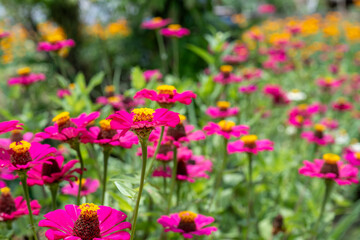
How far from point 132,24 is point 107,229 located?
2393 millimetres

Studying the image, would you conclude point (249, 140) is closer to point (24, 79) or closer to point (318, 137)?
point (318, 137)

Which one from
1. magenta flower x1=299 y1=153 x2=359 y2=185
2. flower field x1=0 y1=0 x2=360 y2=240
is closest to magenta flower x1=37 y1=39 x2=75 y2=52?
flower field x1=0 y1=0 x2=360 y2=240

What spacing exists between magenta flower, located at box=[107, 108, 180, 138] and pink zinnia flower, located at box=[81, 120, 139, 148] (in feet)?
0.28

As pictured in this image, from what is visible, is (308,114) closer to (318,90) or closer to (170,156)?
(170,156)

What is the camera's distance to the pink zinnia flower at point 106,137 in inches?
22.3

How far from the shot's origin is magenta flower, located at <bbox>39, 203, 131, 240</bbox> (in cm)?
43

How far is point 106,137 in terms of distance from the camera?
2.03 feet

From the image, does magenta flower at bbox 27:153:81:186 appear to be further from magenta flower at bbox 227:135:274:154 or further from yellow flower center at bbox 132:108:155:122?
magenta flower at bbox 227:135:274:154

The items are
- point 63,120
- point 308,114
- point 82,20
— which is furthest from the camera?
point 82,20

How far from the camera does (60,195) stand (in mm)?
914

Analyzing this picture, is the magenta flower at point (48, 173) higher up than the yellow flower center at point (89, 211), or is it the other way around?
the yellow flower center at point (89, 211)

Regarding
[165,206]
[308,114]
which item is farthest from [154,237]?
[308,114]

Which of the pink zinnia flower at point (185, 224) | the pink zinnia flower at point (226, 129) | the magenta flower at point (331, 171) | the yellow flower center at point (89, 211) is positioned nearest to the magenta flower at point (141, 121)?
the yellow flower center at point (89, 211)

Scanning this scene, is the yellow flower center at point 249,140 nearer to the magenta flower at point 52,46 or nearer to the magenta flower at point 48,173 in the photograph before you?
the magenta flower at point 48,173
